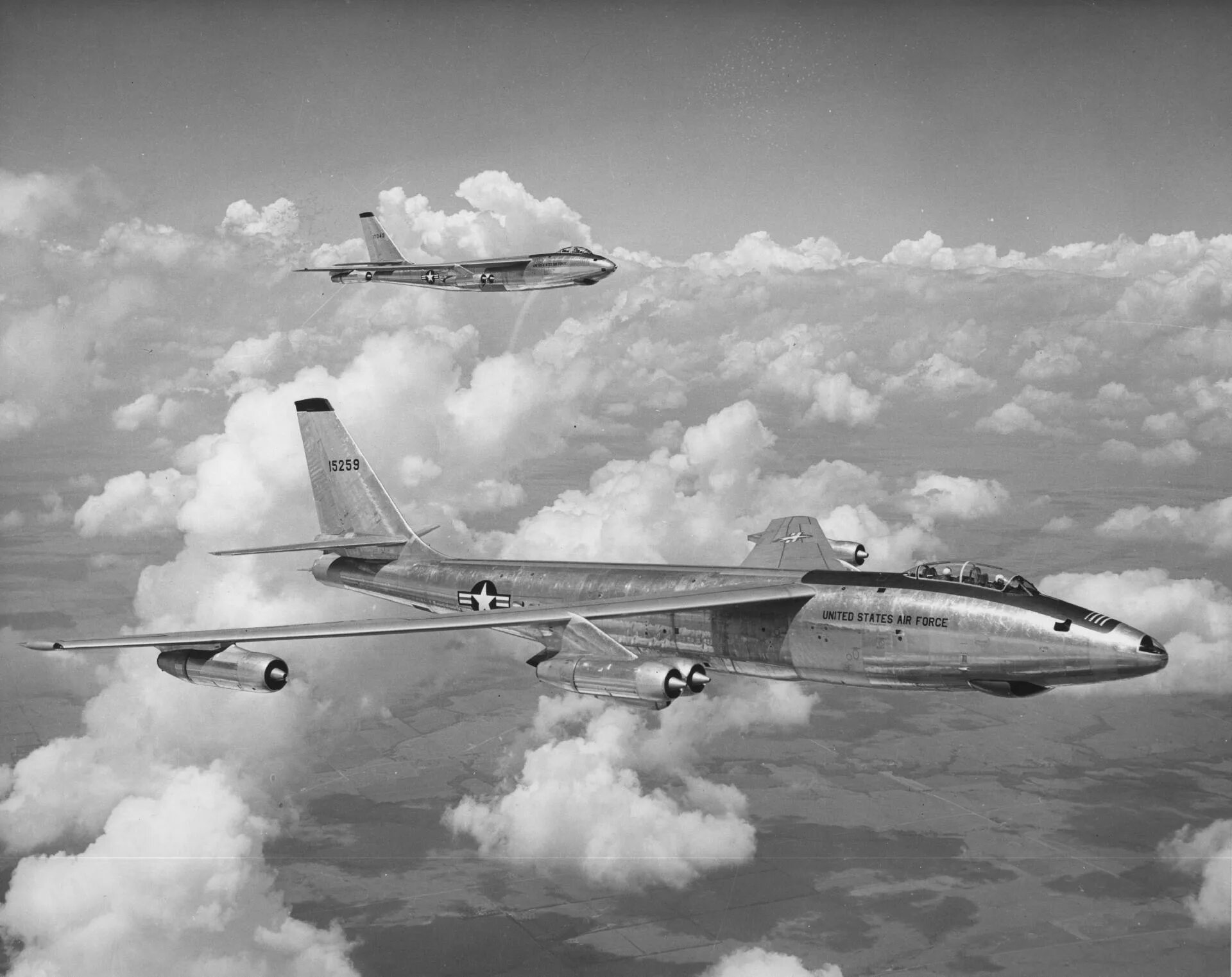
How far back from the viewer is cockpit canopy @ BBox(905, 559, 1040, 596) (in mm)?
13445

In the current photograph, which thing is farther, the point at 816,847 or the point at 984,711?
the point at 984,711

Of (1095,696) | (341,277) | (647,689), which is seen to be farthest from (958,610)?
(341,277)

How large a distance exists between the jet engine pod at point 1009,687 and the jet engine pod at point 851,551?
11.8ft

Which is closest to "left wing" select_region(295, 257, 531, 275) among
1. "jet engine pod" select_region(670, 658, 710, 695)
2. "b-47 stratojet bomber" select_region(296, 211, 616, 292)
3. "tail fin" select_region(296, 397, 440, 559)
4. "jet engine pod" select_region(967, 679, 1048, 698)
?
"b-47 stratojet bomber" select_region(296, 211, 616, 292)

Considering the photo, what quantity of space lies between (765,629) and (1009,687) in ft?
11.3

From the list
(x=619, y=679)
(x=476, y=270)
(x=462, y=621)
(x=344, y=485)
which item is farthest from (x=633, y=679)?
(x=344, y=485)

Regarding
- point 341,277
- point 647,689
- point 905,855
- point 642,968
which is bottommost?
point 642,968

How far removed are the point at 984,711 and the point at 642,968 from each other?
8703 millimetres

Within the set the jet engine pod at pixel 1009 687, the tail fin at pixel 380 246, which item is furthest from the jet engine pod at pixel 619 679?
the tail fin at pixel 380 246

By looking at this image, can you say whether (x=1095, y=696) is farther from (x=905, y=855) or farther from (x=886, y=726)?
(x=905, y=855)

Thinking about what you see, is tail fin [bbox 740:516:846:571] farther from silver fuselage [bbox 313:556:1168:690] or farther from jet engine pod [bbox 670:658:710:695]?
jet engine pod [bbox 670:658:710:695]

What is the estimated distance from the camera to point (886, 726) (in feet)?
68.0

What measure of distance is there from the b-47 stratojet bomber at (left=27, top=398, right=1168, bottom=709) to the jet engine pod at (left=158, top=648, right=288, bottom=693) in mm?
20

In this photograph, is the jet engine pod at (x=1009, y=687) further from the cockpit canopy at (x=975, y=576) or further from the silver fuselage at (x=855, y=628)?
the cockpit canopy at (x=975, y=576)
